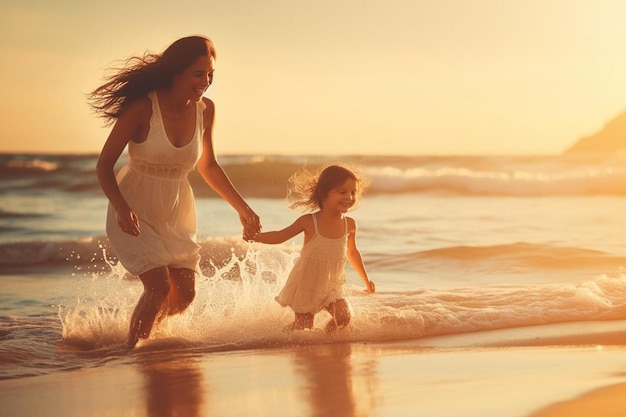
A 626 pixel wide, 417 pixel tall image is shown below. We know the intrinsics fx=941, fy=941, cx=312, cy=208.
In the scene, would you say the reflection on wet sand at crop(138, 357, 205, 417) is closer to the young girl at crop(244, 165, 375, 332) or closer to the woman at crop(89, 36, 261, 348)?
the woman at crop(89, 36, 261, 348)

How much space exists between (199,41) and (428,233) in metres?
7.86

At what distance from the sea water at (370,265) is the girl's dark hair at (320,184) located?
454 mm

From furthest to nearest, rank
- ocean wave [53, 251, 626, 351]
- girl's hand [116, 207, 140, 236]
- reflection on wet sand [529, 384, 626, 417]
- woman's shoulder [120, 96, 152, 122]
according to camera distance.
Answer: ocean wave [53, 251, 626, 351] → woman's shoulder [120, 96, 152, 122] → girl's hand [116, 207, 140, 236] → reflection on wet sand [529, 384, 626, 417]

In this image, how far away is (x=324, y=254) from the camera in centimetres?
634

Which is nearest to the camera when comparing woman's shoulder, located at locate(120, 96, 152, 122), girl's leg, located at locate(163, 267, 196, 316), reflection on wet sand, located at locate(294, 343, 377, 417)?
reflection on wet sand, located at locate(294, 343, 377, 417)

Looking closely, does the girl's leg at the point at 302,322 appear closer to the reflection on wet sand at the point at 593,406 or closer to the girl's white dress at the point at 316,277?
the girl's white dress at the point at 316,277

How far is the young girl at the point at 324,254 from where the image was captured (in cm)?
625

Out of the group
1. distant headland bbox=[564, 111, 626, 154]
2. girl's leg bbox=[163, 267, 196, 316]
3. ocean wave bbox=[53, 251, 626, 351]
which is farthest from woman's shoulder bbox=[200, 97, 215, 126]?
distant headland bbox=[564, 111, 626, 154]

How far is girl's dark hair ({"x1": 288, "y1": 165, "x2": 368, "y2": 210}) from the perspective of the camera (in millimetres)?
6316

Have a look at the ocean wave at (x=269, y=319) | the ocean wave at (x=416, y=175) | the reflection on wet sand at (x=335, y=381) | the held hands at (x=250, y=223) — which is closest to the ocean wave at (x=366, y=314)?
the ocean wave at (x=269, y=319)

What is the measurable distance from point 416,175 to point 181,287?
17.6m

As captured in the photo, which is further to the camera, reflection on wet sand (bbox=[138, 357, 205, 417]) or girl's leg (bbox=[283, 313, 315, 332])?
girl's leg (bbox=[283, 313, 315, 332])

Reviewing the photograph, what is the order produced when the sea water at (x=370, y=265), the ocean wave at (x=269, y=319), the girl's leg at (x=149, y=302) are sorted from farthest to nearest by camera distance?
1. the sea water at (x=370, y=265)
2. the ocean wave at (x=269, y=319)
3. the girl's leg at (x=149, y=302)

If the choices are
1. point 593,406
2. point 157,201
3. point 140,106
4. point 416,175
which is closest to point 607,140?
point 416,175
